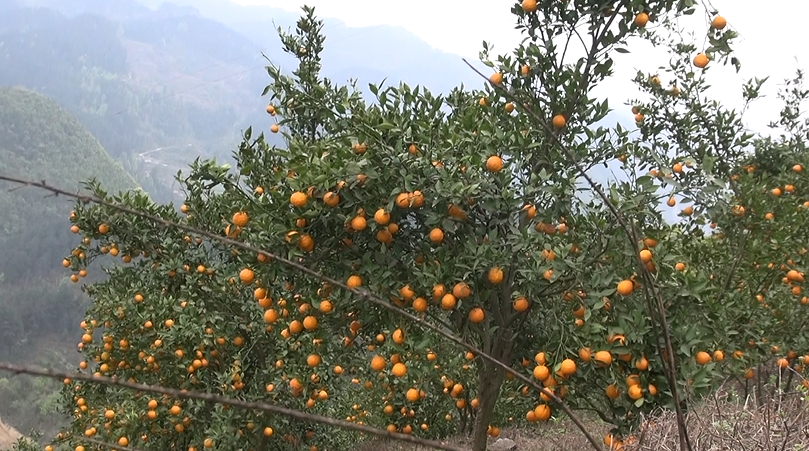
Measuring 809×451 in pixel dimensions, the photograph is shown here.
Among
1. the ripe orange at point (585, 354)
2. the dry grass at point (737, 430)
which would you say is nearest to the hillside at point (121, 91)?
the ripe orange at point (585, 354)

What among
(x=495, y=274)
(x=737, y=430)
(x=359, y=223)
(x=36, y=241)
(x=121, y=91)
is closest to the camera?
(x=737, y=430)

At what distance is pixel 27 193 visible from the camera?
245 ft

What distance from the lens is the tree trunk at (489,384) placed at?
9.61 feet

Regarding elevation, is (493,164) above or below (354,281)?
above

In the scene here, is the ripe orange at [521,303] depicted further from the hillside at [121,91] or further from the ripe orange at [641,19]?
the hillside at [121,91]

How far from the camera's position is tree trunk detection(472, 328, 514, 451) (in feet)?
9.61

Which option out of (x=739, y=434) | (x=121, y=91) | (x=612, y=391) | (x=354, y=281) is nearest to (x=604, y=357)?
(x=612, y=391)

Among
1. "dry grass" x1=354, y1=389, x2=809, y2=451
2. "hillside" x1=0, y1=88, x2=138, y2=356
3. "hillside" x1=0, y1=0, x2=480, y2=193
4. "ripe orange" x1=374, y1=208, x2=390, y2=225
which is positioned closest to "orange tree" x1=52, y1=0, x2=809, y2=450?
"ripe orange" x1=374, y1=208, x2=390, y2=225

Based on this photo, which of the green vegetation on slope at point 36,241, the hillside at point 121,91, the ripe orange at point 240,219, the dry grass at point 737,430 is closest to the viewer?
the dry grass at point 737,430

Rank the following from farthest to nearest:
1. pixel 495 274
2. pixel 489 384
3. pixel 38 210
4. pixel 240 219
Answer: pixel 38 210, pixel 489 384, pixel 240 219, pixel 495 274

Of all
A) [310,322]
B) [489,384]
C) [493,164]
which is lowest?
[489,384]

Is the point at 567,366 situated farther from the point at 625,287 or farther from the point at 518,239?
the point at 518,239

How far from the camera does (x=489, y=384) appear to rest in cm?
300

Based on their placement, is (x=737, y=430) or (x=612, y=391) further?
(x=612, y=391)
